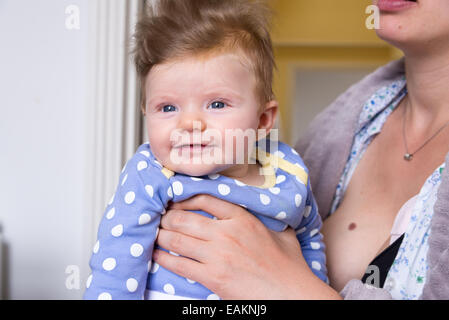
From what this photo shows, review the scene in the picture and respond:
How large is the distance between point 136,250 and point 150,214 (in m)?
0.07

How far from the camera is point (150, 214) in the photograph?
33.4 inches

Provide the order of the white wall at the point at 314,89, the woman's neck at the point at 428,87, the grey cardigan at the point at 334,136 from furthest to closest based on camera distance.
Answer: the white wall at the point at 314,89 → the grey cardigan at the point at 334,136 → the woman's neck at the point at 428,87

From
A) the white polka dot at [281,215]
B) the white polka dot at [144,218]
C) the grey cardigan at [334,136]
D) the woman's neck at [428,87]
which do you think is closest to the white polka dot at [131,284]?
the white polka dot at [144,218]

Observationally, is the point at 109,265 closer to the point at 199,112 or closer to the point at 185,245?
the point at 185,245

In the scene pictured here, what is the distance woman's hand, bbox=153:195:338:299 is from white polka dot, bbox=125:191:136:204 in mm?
86

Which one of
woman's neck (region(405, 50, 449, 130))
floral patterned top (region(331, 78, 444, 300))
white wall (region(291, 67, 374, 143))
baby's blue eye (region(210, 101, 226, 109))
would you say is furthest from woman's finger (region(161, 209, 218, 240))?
white wall (region(291, 67, 374, 143))

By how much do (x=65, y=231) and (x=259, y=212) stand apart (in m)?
0.52

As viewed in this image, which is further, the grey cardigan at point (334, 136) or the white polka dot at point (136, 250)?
the grey cardigan at point (334, 136)

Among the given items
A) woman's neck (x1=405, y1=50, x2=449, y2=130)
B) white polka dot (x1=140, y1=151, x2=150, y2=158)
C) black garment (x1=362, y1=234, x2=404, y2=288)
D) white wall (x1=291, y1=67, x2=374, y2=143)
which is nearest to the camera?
white polka dot (x1=140, y1=151, x2=150, y2=158)

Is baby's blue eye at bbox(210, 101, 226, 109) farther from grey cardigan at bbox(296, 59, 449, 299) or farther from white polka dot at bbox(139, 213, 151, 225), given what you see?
grey cardigan at bbox(296, 59, 449, 299)

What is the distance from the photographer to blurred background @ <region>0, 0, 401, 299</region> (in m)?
1.06

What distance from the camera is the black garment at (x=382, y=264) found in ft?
3.36

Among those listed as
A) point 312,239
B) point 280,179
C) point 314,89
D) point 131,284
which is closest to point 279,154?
point 280,179

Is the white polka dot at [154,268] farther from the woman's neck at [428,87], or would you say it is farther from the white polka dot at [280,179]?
the woman's neck at [428,87]
